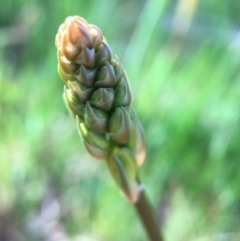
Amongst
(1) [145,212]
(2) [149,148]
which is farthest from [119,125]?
(2) [149,148]

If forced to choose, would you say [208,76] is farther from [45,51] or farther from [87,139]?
[87,139]

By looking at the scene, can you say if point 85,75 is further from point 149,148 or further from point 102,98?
point 149,148

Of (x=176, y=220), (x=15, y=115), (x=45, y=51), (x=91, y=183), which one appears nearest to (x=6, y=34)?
(x=45, y=51)

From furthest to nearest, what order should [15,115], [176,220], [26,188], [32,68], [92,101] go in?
[32,68] < [15,115] < [26,188] < [176,220] < [92,101]

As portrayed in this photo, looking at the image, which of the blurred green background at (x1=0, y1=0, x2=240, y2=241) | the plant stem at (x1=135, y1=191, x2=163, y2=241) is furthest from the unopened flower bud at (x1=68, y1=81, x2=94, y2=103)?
the blurred green background at (x1=0, y1=0, x2=240, y2=241)

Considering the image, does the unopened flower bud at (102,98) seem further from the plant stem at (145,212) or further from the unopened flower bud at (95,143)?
the plant stem at (145,212)

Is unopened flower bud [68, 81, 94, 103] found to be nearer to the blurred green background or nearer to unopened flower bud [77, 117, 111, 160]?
unopened flower bud [77, 117, 111, 160]
